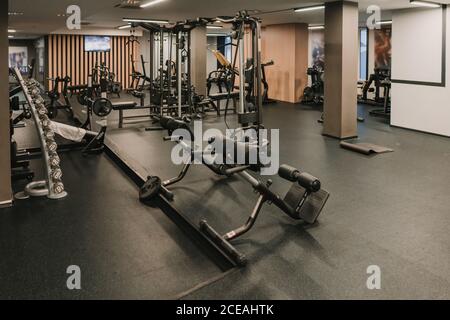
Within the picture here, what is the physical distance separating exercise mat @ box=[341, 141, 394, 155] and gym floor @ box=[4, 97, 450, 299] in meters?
0.58

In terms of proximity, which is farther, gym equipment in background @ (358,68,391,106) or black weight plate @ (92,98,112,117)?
gym equipment in background @ (358,68,391,106)

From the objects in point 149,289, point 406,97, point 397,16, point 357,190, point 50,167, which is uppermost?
point 397,16

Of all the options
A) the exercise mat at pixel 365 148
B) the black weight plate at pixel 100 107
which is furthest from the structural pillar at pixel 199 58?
the exercise mat at pixel 365 148

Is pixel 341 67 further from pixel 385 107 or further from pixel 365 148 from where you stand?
pixel 385 107

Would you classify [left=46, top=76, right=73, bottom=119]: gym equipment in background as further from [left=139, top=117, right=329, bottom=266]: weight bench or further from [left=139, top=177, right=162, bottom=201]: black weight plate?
[left=139, top=117, right=329, bottom=266]: weight bench

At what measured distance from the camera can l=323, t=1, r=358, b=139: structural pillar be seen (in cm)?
658

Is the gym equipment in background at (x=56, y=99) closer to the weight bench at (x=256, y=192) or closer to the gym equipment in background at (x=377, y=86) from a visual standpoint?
the weight bench at (x=256, y=192)

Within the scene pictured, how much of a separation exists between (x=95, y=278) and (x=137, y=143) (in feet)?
13.7

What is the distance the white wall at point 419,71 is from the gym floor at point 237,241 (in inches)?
91.9

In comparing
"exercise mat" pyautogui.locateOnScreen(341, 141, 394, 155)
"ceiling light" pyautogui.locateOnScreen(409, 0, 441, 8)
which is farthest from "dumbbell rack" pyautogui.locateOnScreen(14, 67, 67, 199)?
"ceiling light" pyautogui.locateOnScreen(409, 0, 441, 8)

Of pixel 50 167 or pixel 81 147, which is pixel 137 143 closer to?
pixel 81 147

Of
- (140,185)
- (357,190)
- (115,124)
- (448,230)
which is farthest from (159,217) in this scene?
(115,124)

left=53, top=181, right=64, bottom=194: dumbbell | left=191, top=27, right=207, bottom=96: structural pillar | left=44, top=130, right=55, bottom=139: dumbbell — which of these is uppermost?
left=191, top=27, right=207, bottom=96: structural pillar

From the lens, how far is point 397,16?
7.63 metres
